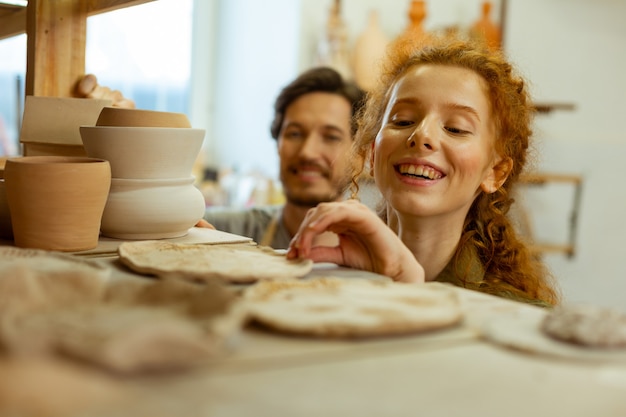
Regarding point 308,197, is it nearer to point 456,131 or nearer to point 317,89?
point 317,89

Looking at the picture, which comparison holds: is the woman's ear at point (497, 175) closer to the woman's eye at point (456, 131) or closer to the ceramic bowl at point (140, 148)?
the woman's eye at point (456, 131)

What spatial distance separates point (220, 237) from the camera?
1174 millimetres

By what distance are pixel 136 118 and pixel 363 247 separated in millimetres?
406

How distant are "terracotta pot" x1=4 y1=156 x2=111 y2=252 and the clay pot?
8 centimetres

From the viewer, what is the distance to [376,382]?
1.77 feet

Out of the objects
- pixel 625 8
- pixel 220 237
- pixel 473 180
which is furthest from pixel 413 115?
pixel 625 8

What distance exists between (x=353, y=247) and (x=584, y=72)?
388 cm

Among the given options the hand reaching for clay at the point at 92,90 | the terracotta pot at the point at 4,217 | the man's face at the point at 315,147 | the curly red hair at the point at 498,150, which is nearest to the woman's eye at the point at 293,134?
the man's face at the point at 315,147

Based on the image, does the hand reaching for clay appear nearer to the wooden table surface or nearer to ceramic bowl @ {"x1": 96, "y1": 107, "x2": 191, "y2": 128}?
ceramic bowl @ {"x1": 96, "y1": 107, "x2": 191, "y2": 128}

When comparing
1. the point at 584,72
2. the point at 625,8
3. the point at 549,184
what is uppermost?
the point at 625,8

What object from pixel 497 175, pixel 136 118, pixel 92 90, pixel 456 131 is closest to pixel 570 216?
pixel 497 175

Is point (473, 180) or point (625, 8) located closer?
point (473, 180)

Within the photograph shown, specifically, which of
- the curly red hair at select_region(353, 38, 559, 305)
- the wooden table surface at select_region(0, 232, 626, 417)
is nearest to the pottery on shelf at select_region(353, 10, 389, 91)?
the curly red hair at select_region(353, 38, 559, 305)

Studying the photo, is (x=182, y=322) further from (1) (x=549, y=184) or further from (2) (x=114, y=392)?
(1) (x=549, y=184)
